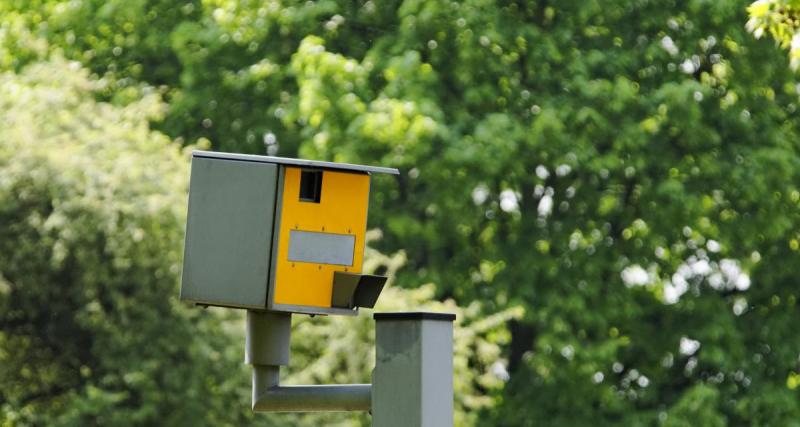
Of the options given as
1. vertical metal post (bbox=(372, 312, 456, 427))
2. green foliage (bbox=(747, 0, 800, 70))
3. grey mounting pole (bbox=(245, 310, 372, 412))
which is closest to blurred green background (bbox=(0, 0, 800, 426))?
green foliage (bbox=(747, 0, 800, 70))

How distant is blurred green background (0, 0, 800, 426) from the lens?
42.8 ft

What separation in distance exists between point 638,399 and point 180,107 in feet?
18.4

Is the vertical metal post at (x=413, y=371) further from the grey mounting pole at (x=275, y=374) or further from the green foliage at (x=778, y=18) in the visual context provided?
the green foliage at (x=778, y=18)

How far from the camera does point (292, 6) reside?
51.9 feet

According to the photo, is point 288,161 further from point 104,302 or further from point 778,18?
point 104,302

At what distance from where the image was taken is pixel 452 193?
15.4 meters

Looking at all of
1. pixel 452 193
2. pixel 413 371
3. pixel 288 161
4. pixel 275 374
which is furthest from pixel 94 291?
pixel 413 371

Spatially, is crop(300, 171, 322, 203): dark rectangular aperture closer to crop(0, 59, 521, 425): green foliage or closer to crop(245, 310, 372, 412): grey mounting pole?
crop(245, 310, 372, 412): grey mounting pole

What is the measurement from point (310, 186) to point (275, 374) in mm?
449

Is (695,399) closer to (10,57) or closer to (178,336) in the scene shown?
(178,336)

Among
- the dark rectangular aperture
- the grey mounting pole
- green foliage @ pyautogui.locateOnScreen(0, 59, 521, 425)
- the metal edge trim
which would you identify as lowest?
green foliage @ pyautogui.locateOnScreen(0, 59, 521, 425)

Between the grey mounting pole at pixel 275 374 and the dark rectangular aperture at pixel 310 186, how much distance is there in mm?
Result: 290

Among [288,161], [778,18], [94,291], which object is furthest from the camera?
[94,291]

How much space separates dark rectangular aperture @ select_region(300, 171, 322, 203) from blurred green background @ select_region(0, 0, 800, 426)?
29.7ft
